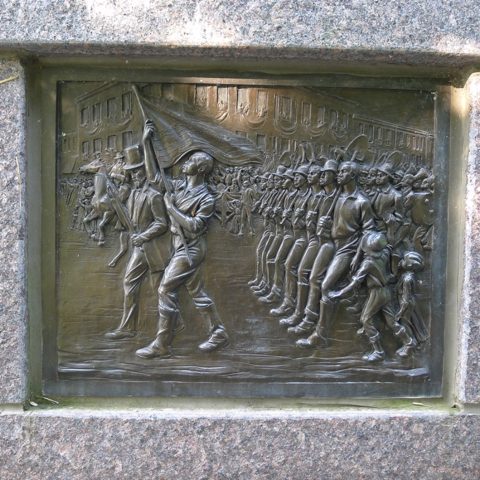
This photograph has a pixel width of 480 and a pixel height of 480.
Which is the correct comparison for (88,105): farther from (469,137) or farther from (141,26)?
(469,137)

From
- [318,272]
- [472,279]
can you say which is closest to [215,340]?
[318,272]

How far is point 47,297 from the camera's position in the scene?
110 inches

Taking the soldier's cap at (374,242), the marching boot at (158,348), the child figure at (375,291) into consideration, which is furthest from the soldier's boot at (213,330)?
the soldier's cap at (374,242)

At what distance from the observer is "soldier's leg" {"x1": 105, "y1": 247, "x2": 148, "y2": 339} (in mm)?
2760

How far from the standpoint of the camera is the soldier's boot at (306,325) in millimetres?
2773

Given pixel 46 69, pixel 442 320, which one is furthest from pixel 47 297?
pixel 442 320

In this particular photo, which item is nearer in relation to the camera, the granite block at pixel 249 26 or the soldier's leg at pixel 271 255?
the granite block at pixel 249 26

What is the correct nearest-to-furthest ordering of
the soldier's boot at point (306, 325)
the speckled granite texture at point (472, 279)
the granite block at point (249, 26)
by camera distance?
the granite block at point (249, 26)
the speckled granite texture at point (472, 279)
the soldier's boot at point (306, 325)

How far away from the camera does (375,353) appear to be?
280 centimetres

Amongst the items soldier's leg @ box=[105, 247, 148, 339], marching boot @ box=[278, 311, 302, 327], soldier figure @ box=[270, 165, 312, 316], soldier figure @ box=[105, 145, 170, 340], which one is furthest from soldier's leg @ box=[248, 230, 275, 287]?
soldier's leg @ box=[105, 247, 148, 339]

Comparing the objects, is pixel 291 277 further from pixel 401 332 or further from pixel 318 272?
pixel 401 332

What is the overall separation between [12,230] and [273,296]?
1.33 m

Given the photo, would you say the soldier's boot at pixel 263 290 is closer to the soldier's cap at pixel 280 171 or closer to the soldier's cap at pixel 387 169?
the soldier's cap at pixel 280 171

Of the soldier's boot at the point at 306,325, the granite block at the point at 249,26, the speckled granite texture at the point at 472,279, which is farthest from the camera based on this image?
the soldier's boot at the point at 306,325
